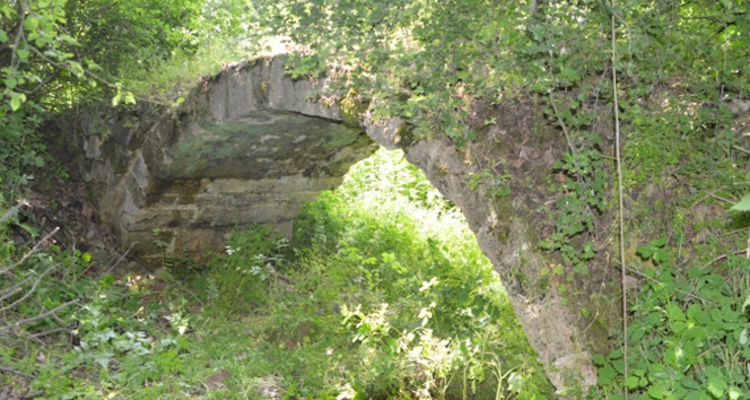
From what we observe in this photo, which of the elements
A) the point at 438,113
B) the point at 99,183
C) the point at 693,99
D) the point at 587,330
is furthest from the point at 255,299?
the point at 693,99

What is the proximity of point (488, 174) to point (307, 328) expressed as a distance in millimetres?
2530

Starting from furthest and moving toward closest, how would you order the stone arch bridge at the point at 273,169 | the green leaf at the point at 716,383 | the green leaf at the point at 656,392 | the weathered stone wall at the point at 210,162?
the weathered stone wall at the point at 210,162, the stone arch bridge at the point at 273,169, the green leaf at the point at 656,392, the green leaf at the point at 716,383

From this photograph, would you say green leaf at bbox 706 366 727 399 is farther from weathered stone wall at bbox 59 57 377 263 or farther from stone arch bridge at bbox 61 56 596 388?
weathered stone wall at bbox 59 57 377 263

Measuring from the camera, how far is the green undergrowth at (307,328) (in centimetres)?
406

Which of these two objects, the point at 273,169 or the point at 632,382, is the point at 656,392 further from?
the point at 273,169

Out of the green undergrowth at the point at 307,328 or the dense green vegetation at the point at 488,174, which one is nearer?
the dense green vegetation at the point at 488,174

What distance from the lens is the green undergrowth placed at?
406cm

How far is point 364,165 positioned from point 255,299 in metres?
3.65

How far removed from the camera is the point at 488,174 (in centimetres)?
339

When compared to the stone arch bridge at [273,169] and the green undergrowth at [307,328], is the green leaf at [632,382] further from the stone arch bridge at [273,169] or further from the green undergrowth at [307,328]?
the green undergrowth at [307,328]

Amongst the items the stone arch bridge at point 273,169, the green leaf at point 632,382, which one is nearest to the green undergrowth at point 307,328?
the stone arch bridge at point 273,169

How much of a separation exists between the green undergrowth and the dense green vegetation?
0.02 metres

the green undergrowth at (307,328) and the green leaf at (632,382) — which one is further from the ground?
the green leaf at (632,382)

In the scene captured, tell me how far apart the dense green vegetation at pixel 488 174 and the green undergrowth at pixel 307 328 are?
25mm
